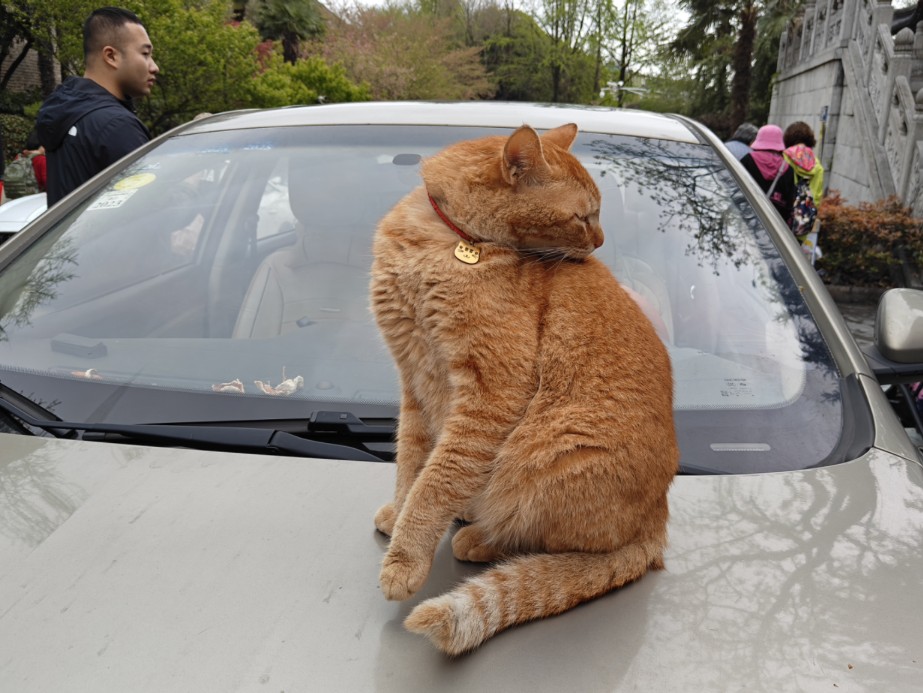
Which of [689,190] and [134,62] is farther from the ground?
[134,62]

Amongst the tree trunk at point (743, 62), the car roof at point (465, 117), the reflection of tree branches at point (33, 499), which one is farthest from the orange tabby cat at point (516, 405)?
the tree trunk at point (743, 62)

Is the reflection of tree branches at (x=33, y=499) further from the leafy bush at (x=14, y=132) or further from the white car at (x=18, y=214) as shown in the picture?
the leafy bush at (x=14, y=132)

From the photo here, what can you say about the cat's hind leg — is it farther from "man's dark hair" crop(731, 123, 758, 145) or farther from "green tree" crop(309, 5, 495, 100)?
"green tree" crop(309, 5, 495, 100)

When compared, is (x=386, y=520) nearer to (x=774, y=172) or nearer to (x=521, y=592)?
(x=521, y=592)

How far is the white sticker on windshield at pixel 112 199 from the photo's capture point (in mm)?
2373

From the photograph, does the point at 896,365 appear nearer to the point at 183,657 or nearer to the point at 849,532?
the point at 849,532

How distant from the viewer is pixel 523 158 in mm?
1645

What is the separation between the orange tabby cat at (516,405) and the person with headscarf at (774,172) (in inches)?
224

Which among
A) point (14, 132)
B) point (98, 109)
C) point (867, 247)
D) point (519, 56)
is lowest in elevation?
point (867, 247)

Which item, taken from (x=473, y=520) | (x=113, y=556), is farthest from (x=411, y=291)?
(x=113, y=556)

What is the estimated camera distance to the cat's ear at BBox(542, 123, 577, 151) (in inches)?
75.1

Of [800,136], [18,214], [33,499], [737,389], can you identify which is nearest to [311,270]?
[33,499]

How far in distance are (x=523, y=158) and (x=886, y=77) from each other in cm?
1305

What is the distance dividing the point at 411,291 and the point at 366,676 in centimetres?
76
